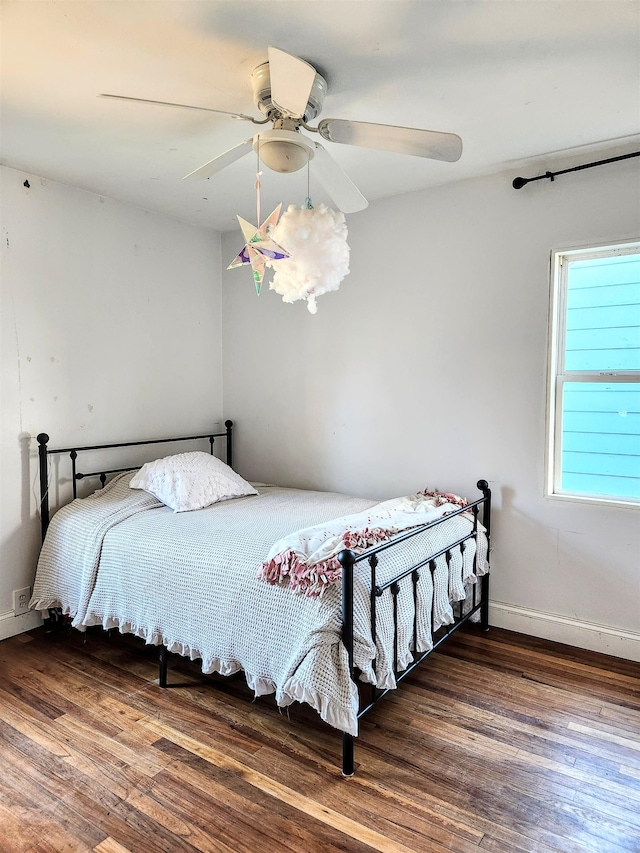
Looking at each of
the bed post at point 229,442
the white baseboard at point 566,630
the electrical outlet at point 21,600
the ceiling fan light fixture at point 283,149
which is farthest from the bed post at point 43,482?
the white baseboard at point 566,630

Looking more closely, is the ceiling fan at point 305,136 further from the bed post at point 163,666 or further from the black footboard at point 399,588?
the bed post at point 163,666

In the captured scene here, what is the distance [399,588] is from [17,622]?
7.01 ft

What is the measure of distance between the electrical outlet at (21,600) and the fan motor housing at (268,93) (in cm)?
263

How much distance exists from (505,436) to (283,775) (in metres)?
1.91

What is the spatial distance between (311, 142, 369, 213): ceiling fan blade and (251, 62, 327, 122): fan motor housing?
144mm

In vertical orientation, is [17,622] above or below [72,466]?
below

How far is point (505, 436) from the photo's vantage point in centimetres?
288

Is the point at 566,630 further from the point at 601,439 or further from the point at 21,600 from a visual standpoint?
the point at 21,600

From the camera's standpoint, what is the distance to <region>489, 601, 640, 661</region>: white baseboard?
2594 millimetres

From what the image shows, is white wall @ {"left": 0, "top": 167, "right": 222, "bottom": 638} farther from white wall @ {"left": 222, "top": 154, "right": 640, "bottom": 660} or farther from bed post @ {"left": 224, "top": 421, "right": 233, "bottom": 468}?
white wall @ {"left": 222, "top": 154, "right": 640, "bottom": 660}

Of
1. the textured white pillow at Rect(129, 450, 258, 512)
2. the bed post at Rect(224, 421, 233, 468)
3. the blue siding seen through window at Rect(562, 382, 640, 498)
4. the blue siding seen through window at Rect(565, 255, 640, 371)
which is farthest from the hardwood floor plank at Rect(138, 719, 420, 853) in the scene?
the blue siding seen through window at Rect(565, 255, 640, 371)

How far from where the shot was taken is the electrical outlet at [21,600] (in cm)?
287

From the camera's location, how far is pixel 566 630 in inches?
108

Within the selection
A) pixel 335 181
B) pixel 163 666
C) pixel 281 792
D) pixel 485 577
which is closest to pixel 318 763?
pixel 281 792
